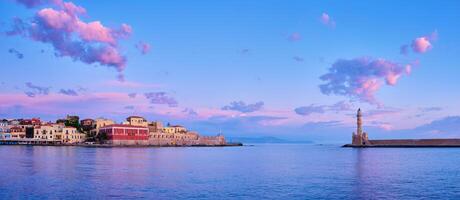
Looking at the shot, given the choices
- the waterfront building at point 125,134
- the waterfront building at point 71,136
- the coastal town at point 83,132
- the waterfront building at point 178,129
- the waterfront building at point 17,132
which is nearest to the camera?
the waterfront building at point 125,134

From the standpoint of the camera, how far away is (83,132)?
169000mm

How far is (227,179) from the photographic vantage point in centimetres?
4322

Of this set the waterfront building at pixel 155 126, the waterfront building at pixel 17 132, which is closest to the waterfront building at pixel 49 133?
the waterfront building at pixel 17 132

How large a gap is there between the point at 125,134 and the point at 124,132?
95 cm

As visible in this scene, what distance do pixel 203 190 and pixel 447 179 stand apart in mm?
24294

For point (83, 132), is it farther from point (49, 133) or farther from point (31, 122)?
point (31, 122)

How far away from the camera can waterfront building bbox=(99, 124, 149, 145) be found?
151250mm

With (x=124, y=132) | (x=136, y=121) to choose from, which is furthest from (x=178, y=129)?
(x=124, y=132)

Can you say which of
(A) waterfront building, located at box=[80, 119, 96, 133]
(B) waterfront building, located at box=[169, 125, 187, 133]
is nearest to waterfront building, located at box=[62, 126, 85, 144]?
(A) waterfront building, located at box=[80, 119, 96, 133]

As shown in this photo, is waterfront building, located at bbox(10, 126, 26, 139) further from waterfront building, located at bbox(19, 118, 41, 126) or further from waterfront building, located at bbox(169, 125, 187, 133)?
waterfront building, located at bbox(169, 125, 187, 133)

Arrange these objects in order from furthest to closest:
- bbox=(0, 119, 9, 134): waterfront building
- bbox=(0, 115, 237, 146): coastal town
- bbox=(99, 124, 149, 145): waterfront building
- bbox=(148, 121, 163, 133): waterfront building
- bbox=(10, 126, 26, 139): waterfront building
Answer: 1. bbox=(148, 121, 163, 133): waterfront building
2. bbox=(0, 119, 9, 134): waterfront building
3. bbox=(10, 126, 26, 139): waterfront building
4. bbox=(0, 115, 237, 146): coastal town
5. bbox=(99, 124, 149, 145): waterfront building

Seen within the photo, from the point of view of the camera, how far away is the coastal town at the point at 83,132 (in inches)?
6083

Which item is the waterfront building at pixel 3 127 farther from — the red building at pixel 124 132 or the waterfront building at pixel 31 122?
the red building at pixel 124 132

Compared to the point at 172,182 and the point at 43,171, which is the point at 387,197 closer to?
the point at 172,182
